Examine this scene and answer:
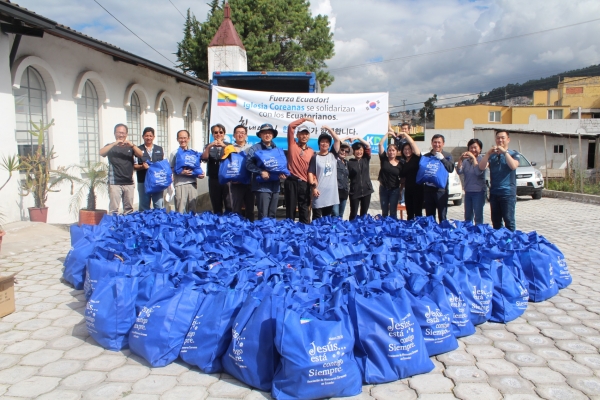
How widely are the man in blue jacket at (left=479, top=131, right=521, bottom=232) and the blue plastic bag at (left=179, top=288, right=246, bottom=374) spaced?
4.32m

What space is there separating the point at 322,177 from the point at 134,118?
7015mm

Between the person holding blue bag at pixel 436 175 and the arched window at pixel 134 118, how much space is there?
7679 millimetres

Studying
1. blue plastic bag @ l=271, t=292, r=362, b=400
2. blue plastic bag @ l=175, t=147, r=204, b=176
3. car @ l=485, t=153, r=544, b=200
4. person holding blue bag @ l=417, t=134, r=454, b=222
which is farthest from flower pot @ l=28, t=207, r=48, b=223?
car @ l=485, t=153, r=544, b=200

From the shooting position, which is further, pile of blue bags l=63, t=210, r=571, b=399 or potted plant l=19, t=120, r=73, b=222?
potted plant l=19, t=120, r=73, b=222

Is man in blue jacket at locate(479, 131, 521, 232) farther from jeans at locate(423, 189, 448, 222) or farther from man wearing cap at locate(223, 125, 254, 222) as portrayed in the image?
man wearing cap at locate(223, 125, 254, 222)

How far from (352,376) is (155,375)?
1335 mm

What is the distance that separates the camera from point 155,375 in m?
3.21

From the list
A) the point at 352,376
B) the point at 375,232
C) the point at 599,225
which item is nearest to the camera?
the point at 352,376

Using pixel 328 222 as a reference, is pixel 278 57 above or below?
above

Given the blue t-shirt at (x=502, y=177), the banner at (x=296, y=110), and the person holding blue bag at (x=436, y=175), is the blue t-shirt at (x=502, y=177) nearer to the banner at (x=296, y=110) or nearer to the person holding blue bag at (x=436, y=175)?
the person holding blue bag at (x=436, y=175)

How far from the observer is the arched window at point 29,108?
7.90m

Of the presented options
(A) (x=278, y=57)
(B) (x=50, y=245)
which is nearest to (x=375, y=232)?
(B) (x=50, y=245)

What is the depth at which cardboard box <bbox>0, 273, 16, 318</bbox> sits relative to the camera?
4.16 m

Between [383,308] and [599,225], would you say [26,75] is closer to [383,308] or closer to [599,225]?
[383,308]
